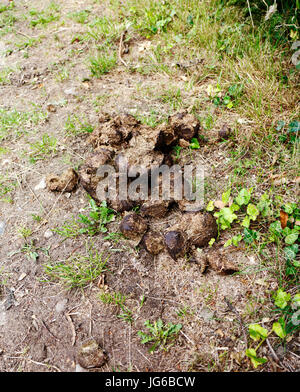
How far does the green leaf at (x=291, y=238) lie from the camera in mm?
1956

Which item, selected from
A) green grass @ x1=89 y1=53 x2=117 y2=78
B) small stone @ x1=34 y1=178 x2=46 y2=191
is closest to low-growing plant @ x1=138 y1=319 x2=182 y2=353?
small stone @ x1=34 y1=178 x2=46 y2=191

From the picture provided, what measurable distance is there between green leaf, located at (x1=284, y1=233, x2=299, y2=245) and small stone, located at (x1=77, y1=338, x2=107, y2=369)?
1.44 meters

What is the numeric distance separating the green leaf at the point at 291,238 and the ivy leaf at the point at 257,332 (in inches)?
23.9

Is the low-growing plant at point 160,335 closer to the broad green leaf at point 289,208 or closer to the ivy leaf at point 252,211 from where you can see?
the ivy leaf at point 252,211

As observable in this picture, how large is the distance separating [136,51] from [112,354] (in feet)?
11.7

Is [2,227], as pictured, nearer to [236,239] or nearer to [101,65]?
[236,239]

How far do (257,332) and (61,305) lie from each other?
136 centimetres

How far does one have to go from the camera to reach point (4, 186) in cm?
291

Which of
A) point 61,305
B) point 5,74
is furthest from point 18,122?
point 61,305

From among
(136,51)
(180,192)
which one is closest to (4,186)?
(180,192)

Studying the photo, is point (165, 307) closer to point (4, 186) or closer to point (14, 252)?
point (14, 252)

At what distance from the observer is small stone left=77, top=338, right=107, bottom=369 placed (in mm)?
1823

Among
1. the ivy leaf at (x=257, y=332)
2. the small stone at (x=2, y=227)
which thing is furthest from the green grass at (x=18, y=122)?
the ivy leaf at (x=257, y=332)

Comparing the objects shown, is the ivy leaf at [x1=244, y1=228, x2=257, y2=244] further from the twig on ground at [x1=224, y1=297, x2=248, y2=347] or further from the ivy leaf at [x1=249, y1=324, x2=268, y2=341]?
the ivy leaf at [x1=249, y1=324, x2=268, y2=341]
